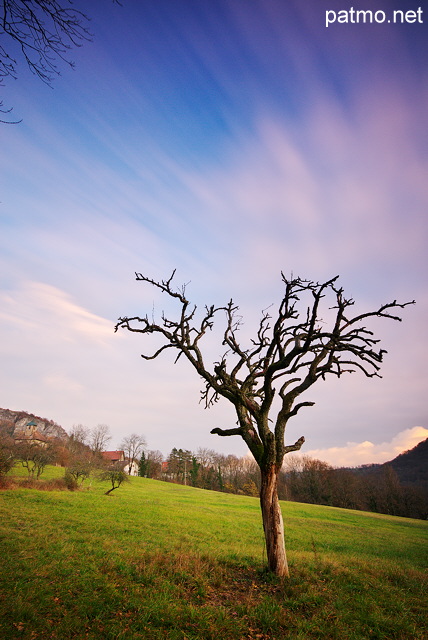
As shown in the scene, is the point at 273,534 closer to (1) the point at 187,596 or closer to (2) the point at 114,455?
(1) the point at 187,596

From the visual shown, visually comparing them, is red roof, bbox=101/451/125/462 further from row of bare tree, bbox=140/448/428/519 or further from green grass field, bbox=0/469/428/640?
green grass field, bbox=0/469/428/640

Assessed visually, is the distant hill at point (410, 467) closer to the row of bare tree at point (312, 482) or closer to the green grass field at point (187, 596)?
the row of bare tree at point (312, 482)

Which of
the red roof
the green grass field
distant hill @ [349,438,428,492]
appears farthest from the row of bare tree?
the green grass field

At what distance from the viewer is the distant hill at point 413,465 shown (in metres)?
88.2

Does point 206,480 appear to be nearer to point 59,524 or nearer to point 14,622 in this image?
point 59,524

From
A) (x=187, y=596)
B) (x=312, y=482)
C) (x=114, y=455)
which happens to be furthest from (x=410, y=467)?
(x=187, y=596)

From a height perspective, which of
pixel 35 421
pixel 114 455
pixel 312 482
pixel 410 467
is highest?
pixel 35 421

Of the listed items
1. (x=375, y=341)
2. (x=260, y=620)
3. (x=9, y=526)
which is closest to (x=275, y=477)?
(x=260, y=620)

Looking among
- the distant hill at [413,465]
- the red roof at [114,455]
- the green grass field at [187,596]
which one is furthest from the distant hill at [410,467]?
the green grass field at [187,596]

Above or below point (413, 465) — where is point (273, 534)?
below

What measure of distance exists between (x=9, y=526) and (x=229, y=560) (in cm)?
979

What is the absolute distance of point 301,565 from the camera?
10.1m

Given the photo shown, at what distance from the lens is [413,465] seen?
101188 mm

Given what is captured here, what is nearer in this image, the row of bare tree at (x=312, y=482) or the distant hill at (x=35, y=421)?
the row of bare tree at (x=312, y=482)
